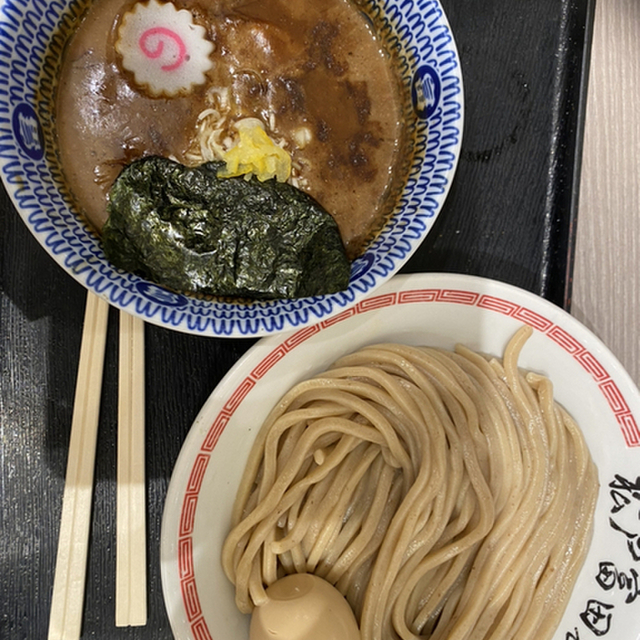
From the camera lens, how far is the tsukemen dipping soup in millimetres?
1246

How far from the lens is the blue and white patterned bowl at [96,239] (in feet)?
3.68

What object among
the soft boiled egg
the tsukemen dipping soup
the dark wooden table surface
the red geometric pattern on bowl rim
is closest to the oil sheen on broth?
the tsukemen dipping soup

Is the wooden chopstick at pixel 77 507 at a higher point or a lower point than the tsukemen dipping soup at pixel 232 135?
lower

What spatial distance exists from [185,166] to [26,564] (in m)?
1.17

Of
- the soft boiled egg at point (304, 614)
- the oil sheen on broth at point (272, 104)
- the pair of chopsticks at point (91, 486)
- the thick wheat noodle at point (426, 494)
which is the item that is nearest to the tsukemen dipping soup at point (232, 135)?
the oil sheen on broth at point (272, 104)

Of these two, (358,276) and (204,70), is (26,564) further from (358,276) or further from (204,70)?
(204,70)

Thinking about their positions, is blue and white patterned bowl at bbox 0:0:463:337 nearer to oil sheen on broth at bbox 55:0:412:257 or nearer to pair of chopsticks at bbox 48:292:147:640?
oil sheen on broth at bbox 55:0:412:257

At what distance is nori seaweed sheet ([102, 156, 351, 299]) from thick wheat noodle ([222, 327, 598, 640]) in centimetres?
37

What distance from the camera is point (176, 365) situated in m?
1.56

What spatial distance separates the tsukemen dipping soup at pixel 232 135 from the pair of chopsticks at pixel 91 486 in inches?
13.3

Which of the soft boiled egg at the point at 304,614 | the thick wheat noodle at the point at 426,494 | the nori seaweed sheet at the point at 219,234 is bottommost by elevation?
the soft boiled egg at the point at 304,614

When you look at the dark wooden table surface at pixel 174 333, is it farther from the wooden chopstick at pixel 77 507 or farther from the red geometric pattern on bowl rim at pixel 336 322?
the red geometric pattern on bowl rim at pixel 336 322

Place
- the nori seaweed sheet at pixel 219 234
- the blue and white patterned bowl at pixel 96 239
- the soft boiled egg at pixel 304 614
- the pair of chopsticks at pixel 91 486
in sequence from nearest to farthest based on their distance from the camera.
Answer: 1. the blue and white patterned bowl at pixel 96 239
2. the nori seaweed sheet at pixel 219 234
3. the soft boiled egg at pixel 304 614
4. the pair of chopsticks at pixel 91 486

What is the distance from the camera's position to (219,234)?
1.29m
